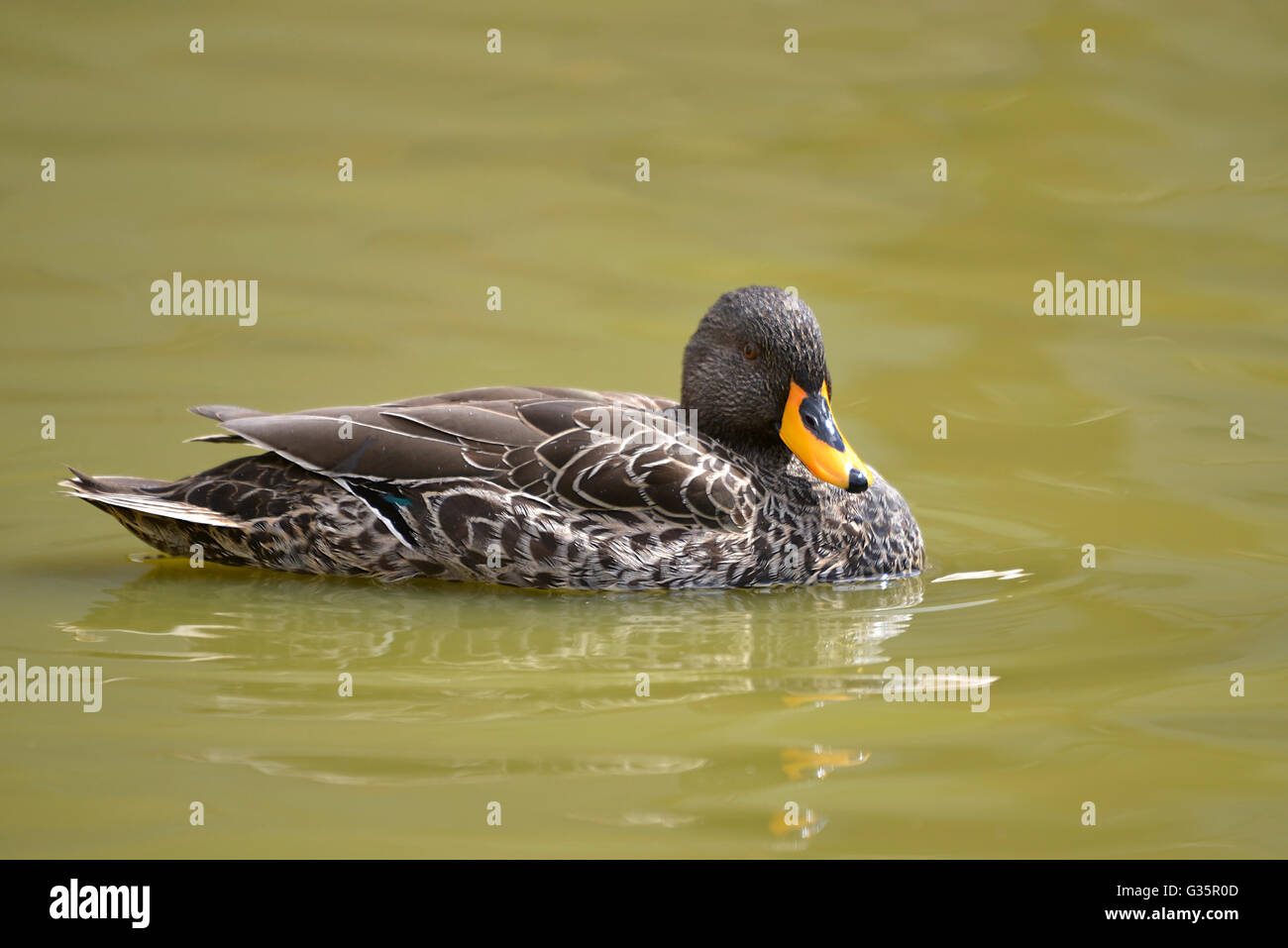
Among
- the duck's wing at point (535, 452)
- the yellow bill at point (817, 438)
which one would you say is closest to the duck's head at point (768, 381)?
the yellow bill at point (817, 438)

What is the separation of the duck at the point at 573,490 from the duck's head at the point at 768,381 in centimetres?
1

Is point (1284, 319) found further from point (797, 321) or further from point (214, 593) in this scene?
point (214, 593)

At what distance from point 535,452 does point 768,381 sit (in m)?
1.27

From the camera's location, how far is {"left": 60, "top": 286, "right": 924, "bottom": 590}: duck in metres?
9.27

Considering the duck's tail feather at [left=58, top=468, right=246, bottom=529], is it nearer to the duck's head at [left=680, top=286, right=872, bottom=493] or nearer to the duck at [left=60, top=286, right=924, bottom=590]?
the duck at [left=60, top=286, right=924, bottom=590]

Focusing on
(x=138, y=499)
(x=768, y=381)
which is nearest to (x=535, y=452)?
(x=768, y=381)

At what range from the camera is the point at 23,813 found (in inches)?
255

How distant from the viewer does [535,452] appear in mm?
9352

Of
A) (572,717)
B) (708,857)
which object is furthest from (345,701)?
(708,857)

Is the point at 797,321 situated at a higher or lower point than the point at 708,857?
higher

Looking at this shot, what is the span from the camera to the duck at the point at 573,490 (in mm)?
Result: 9266

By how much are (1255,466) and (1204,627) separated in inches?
125

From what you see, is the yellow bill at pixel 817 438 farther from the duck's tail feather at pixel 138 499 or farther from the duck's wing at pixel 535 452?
the duck's tail feather at pixel 138 499

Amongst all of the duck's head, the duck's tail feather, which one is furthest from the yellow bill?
the duck's tail feather
